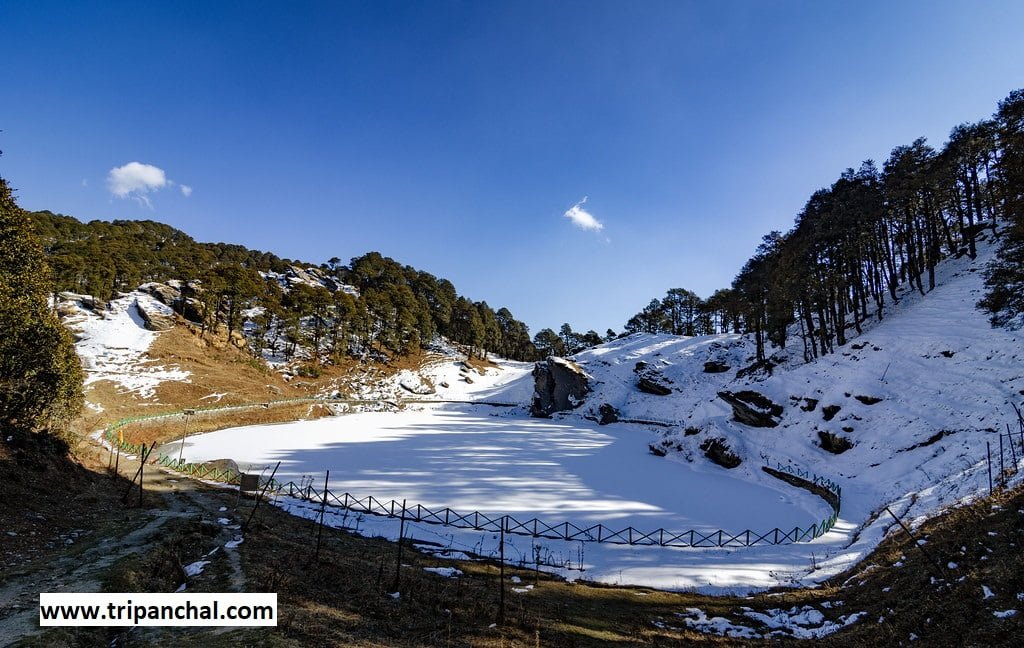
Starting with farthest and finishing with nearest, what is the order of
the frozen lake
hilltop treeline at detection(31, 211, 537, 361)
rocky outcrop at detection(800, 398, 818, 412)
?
hilltop treeline at detection(31, 211, 537, 361) → rocky outcrop at detection(800, 398, 818, 412) → the frozen lake

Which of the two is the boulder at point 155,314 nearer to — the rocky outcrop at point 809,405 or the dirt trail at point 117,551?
the dirt trail at point 117,551

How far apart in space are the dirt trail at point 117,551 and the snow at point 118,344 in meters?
29.2

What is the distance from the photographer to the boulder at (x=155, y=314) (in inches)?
2151

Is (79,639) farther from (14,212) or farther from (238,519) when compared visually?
(14,212)

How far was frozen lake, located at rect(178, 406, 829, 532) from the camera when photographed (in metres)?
19.7

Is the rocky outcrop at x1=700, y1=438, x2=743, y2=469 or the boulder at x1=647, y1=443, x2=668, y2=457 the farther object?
the boulder at x1=647, y1=443, x2=668, y2=457

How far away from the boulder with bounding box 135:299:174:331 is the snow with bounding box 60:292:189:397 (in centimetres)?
19

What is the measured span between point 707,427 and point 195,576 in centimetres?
3187

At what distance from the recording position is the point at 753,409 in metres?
32.3

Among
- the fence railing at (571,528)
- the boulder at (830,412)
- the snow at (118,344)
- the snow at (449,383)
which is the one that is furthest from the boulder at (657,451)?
the snow at (118,344)

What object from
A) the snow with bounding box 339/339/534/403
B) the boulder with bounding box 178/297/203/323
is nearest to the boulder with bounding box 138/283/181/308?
the boulder with bounding box 178/297/203/323

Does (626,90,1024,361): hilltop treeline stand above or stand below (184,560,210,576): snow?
above

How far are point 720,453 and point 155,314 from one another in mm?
70356

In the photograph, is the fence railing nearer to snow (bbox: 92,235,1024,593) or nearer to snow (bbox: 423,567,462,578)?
snow (bbox: 92,235,1024,593)
